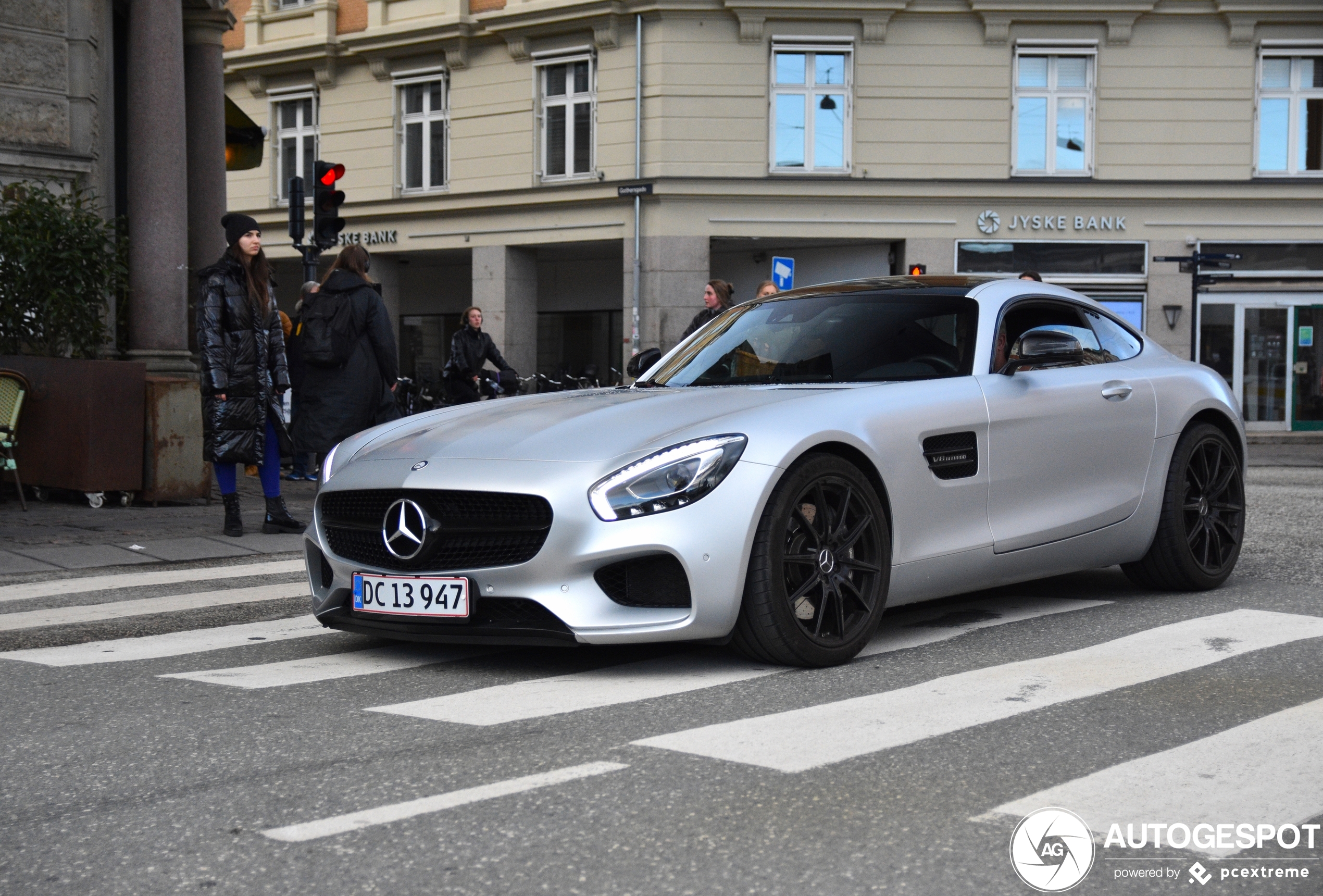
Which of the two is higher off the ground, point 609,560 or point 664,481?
point 664,481

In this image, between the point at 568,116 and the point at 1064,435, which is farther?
the point at 568,116

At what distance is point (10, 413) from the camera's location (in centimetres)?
1052

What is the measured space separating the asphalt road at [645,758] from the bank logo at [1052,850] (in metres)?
0.02

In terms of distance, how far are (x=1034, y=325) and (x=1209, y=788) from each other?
3126mm

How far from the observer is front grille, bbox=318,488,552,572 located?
4.74 m

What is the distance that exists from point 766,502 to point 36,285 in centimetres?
784

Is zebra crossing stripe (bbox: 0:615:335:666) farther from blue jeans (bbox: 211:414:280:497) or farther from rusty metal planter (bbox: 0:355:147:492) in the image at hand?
rusty metal planter (bbox: 0:355:147:492)

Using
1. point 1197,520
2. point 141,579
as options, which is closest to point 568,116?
point 141,579

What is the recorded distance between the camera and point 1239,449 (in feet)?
23.3

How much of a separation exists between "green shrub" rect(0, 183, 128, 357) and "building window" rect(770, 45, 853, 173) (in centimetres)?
1533

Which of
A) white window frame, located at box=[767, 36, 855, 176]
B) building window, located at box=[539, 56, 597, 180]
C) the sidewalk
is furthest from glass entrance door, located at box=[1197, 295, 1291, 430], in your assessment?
the sidewalk

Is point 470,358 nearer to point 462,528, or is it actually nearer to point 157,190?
point 157,190

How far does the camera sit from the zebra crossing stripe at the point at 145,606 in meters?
6.29

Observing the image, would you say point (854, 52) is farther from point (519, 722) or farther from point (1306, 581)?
point (519, 722)
